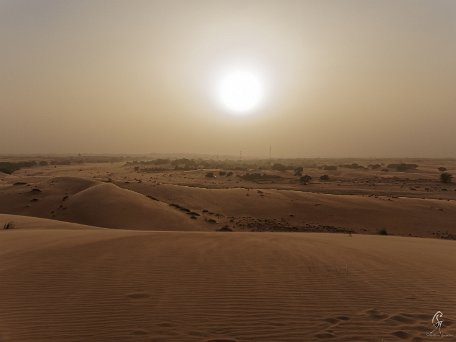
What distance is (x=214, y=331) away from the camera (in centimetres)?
566

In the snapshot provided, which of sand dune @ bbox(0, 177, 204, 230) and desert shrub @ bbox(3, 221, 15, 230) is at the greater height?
desert shrub @ bbox(3, 221, 15, 230)

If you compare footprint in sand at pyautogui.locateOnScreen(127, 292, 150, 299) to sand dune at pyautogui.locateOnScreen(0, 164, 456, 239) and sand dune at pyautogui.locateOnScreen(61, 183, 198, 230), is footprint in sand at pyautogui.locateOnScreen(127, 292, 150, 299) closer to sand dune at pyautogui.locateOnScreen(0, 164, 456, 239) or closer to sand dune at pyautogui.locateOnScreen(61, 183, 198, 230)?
sand dune at pyautogui.locateOnScreen(0, 164, 456, 239)

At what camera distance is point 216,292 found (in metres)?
7.23

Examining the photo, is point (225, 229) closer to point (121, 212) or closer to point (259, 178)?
point (121, 212)

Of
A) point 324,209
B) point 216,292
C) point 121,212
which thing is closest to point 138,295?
point 216,292

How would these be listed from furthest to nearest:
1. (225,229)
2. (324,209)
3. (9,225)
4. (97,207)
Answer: (324,209), (97,207), (225,229), (9,225)

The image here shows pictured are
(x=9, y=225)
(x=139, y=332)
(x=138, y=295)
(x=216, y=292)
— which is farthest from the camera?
(x=9, y=225)

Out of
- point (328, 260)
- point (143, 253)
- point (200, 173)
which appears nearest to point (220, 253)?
point (143, 253)

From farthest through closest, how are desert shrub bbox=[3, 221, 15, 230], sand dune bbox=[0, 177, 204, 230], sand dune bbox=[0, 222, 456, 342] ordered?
sand dune bbox=[0, 177, 204, 230] → desert shrub bbox=[3, 221, 15, 230] → sand dune bbox=[0, 222, 456, 342]

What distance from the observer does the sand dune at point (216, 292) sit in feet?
18.7

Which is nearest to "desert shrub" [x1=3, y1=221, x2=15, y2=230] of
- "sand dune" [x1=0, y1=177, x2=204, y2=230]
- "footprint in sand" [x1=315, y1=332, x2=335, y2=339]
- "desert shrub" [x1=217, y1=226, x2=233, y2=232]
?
"sand dune" [x1=0, y1=177, x2=204, y2=230]

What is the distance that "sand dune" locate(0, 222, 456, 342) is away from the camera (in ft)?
18.7

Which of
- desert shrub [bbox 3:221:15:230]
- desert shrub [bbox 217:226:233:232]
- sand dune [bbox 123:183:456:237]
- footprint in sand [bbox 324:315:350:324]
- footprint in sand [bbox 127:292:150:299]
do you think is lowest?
desert shrub [bbox 217:226:233:232]

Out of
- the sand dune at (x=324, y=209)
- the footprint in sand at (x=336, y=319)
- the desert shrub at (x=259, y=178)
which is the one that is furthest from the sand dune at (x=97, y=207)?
the desert shrub at (x=259, y=178)
